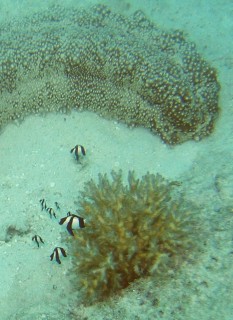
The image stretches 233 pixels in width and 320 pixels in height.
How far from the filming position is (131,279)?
414 cm

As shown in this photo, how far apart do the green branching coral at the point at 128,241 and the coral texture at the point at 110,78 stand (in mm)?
2373

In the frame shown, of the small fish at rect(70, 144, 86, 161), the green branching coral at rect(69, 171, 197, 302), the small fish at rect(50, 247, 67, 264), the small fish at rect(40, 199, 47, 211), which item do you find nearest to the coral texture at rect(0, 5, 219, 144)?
the small fish at rect(70, 144, 86, 161)

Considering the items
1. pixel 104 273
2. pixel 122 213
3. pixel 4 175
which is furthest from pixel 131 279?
pixel 4 175

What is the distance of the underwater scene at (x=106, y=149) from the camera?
414 centimetres

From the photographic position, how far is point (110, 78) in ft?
20.9

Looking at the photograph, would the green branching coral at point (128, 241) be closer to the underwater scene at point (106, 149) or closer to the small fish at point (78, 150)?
the underwater scene at point (106, 149)

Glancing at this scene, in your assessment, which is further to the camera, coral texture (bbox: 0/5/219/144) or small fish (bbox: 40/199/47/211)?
coral texture (bbox: 0/5/219/144)

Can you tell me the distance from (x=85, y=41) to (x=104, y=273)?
4.08 m

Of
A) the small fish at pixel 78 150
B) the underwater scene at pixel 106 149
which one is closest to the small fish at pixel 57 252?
the underwater scene at pixel 106 149

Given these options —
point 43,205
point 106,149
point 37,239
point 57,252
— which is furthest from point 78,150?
point 57,252

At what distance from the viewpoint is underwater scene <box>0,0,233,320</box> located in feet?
13.6

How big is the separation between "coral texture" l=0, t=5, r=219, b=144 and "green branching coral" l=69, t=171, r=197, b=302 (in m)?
2.37

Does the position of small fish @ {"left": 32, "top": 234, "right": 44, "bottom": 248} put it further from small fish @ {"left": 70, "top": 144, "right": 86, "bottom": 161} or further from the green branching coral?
small fish @ {"left": 70, "top": 144, "right": 86, "bottom": 161}

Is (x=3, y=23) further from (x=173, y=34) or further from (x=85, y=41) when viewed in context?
(x=173, y=34)
